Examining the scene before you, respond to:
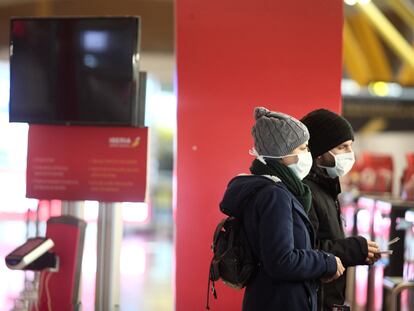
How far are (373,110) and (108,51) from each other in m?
7.67

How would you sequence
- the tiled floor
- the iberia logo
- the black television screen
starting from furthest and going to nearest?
the tiled floor → the iberia logo → the black television screen

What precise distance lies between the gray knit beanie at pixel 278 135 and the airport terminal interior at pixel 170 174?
5.05 feet

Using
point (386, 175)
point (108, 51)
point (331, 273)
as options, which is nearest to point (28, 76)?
point (108, 51)

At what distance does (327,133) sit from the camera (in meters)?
3.00

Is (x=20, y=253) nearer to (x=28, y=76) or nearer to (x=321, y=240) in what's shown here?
(x=28, y=76)

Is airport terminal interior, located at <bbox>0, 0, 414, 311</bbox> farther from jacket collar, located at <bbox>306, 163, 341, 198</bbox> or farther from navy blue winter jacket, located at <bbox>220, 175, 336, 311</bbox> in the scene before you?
navy blue winter jacket, located at <bbox>220, 175, 336, 311</bbox>

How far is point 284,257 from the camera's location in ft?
7.72

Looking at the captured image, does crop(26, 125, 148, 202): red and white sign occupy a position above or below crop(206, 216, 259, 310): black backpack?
above

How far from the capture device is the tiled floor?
235 inches

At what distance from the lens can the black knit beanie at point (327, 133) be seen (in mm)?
2994

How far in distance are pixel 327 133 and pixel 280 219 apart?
0.78m

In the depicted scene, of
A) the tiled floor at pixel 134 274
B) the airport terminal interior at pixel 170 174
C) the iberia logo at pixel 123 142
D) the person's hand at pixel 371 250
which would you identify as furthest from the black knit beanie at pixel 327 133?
the tiled floor at pixel 134 274

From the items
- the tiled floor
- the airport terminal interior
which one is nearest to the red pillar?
the airport terminal interior

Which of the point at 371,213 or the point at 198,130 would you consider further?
the point at 371,213
